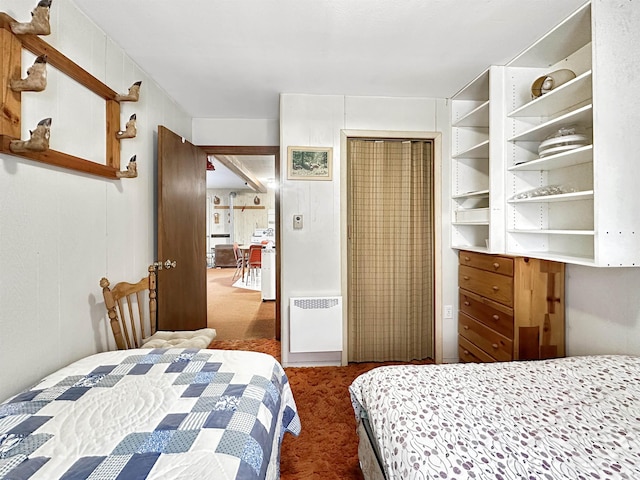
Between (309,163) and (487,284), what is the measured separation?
1722 mm

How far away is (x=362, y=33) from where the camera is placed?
190cm

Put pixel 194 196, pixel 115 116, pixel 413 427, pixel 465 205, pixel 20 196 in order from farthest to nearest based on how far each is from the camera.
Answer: pixel 194 196 → pixel 465 205 → pixel 115 116 → pixel 20 196 → pixel 413 427

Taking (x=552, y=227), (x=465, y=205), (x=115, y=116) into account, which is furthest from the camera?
(x=465, y=205)

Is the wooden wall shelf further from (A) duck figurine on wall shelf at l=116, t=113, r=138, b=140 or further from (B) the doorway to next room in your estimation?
(B) the doorway to next room

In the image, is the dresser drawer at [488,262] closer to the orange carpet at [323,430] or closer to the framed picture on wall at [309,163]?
the orange carpet at [323,430]

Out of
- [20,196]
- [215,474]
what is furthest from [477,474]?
[20,196]

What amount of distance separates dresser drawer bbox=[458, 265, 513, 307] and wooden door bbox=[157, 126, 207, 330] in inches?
97.5

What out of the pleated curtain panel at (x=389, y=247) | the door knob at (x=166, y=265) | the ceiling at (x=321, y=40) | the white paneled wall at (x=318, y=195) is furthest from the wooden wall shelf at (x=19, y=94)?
the pleated curtain panel at (x=389, y=247)

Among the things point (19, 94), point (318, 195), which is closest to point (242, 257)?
point (318, 195)

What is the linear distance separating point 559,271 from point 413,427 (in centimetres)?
171

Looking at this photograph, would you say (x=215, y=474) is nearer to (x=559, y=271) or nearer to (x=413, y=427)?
(x=413, y=427)

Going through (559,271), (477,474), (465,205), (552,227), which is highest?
(465,205)

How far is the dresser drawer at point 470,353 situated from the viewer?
94.9 inches

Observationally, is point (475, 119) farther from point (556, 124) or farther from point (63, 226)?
point (63, 226)
